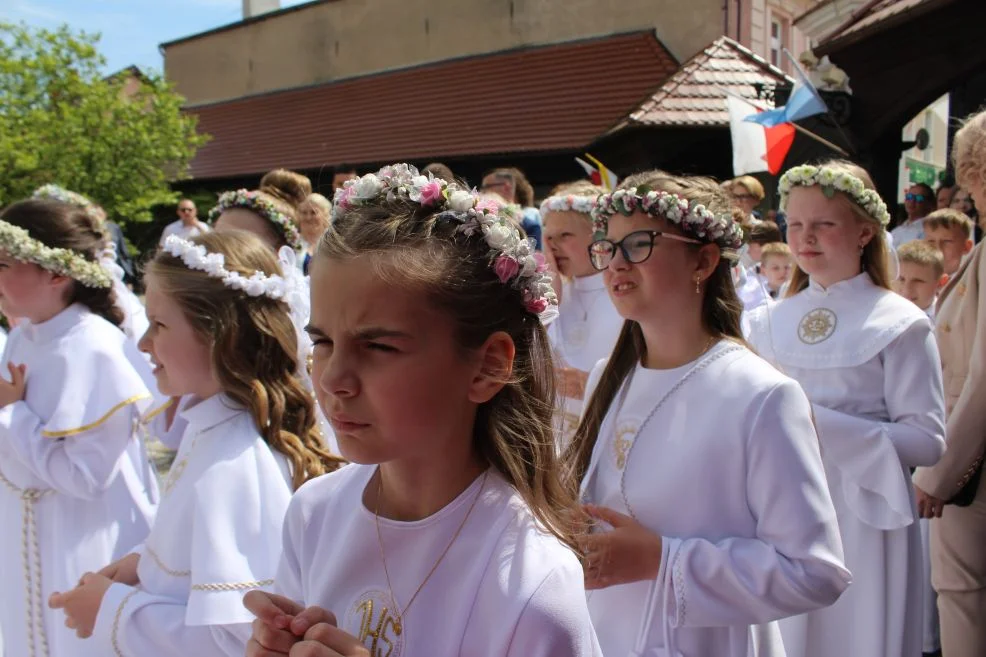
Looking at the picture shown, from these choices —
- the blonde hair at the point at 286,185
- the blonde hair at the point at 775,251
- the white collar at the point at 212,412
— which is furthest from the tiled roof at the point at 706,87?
the white collar at the point at 212,412

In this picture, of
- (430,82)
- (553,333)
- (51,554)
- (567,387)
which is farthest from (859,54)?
(430,82)

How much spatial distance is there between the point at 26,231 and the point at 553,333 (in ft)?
8.61

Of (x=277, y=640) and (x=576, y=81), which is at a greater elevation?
(x=576, y=81)

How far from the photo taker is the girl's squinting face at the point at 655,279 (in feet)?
8.23

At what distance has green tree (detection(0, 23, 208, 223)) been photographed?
19.7 metres

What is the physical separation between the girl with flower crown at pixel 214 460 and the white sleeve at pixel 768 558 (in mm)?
1085

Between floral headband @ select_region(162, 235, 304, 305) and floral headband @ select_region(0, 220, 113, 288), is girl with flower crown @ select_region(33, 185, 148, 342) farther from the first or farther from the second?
floral headband @ select_region(162, 235, 304, 305)

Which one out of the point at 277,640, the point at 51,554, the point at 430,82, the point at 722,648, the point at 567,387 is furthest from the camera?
the point at 430,82

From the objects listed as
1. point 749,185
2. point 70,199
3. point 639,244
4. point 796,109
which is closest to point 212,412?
point 639,244

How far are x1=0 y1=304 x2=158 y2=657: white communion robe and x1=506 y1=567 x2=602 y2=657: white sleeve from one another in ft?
7.52

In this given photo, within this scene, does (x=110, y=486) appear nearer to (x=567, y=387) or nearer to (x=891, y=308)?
(x=567, y=387)

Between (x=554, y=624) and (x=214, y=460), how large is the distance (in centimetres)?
130

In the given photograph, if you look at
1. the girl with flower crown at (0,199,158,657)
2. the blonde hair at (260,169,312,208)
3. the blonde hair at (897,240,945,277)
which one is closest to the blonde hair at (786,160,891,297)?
the blonde hair at (897,240,945,277)

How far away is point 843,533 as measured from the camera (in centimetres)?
341
